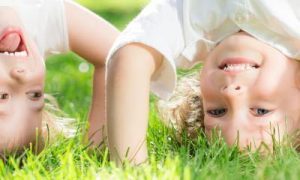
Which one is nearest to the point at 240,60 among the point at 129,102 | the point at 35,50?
the point at 129,102

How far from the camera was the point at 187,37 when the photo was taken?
2918mm

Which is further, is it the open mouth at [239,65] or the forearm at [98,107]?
the forearm at [98,107]

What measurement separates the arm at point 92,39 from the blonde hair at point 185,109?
0.24m

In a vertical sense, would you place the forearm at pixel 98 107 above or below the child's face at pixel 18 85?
below

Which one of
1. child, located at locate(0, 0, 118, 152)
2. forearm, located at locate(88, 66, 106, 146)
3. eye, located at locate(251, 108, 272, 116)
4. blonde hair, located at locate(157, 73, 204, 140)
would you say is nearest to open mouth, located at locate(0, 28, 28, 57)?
child, located at locate(0, 0, 118, 152)

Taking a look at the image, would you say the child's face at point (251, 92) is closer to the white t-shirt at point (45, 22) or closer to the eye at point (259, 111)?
the eye at point (259, 111)

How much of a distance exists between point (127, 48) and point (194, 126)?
471mm

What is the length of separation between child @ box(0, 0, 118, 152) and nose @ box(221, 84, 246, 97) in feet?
1.93

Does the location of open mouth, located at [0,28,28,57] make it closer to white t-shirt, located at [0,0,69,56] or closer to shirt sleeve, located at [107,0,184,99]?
white t-shirt, located at [0,0,69,56]

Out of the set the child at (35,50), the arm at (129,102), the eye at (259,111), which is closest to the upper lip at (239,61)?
the eye at (259,111)

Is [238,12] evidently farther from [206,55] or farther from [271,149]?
[271,149]

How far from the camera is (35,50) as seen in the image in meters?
3.02

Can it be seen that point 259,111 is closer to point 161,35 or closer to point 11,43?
point 161,35

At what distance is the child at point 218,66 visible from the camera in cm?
273
